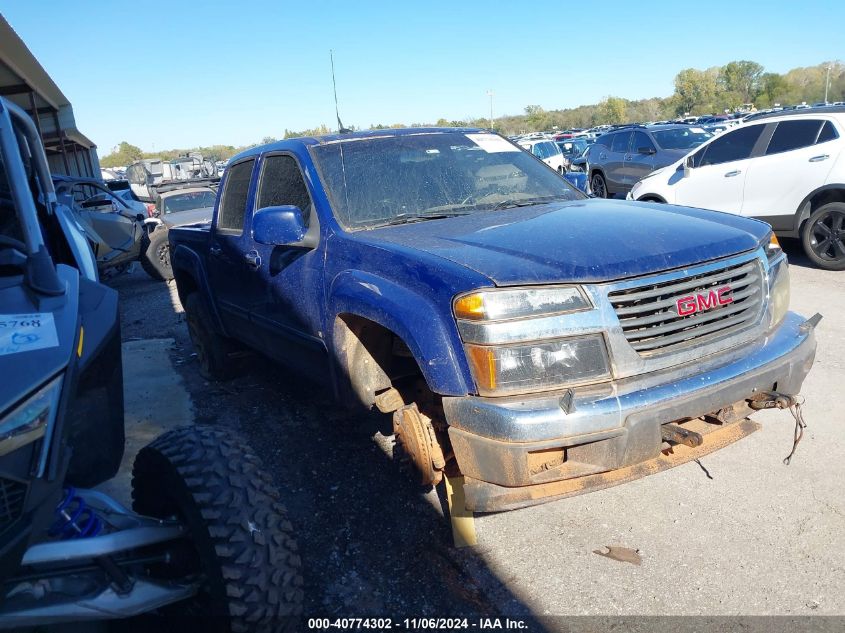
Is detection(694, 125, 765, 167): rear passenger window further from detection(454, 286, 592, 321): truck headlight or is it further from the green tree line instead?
the green tree line

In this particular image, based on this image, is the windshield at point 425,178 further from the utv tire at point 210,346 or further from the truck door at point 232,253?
the utv tire at point 210,346

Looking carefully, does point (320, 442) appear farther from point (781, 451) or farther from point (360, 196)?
point (781, 451)

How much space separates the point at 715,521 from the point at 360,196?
7.77ft

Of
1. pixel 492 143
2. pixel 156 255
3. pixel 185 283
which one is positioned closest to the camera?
pixel 492 143

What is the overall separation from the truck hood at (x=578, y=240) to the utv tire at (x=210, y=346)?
8.33ft

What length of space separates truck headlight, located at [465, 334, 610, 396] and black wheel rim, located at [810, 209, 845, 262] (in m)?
6.26

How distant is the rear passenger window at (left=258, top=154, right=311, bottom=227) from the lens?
3.53m

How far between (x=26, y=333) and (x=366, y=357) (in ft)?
5.19

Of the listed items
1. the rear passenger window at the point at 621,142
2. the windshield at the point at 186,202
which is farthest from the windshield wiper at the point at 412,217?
the rear passenger window at the point at 621,142

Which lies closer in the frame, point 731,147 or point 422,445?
point 422,445

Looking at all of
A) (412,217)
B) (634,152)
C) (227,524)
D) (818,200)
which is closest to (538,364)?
(227,524)

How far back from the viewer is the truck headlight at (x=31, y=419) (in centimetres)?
154

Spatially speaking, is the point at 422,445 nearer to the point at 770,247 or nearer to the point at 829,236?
the point at 770,247

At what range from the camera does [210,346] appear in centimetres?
522
